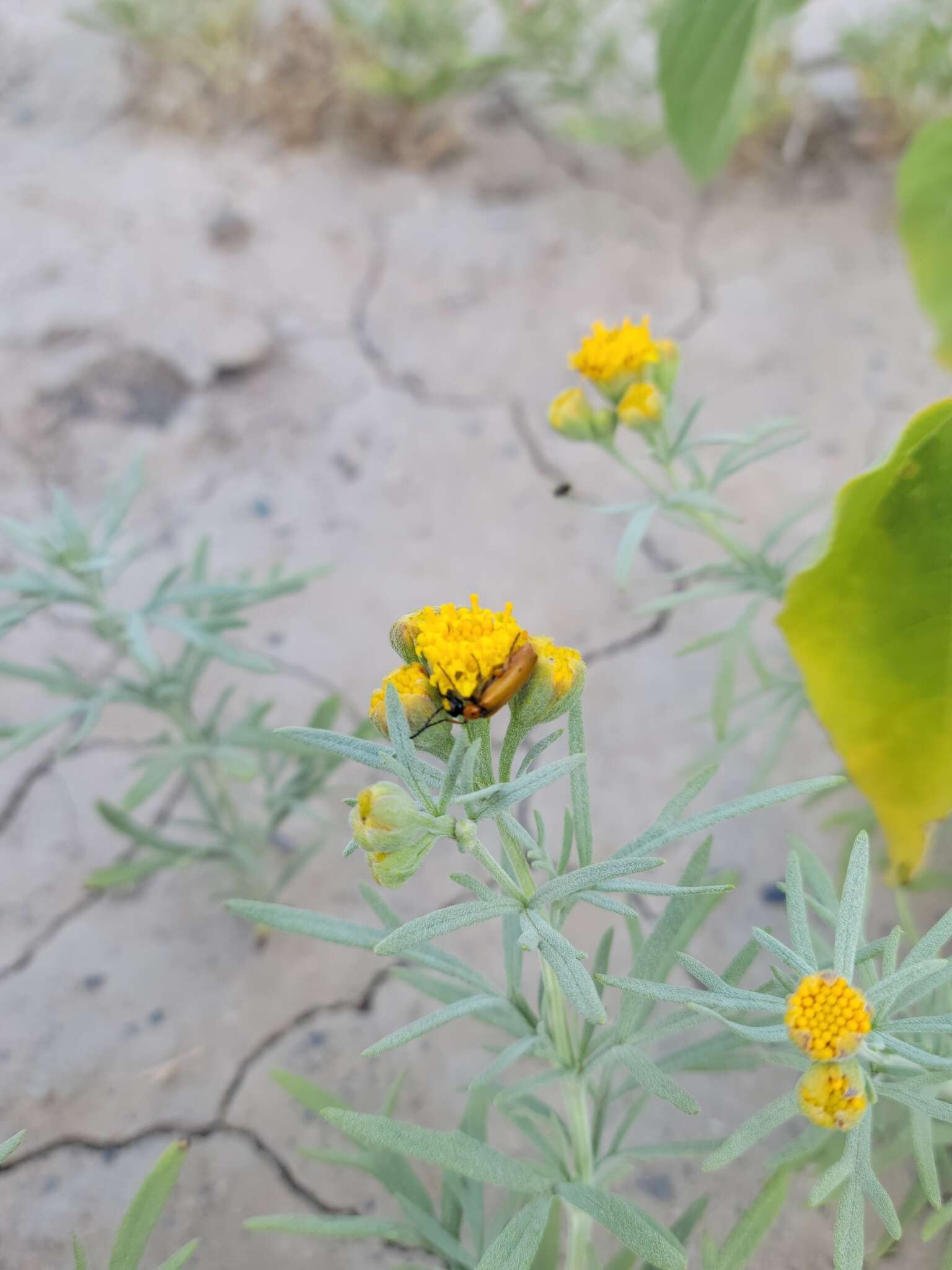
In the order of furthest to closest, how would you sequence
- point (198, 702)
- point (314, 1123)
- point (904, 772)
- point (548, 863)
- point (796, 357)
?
point (796, 357)
point (198, 702)
point (314, 1123)
point (904, 772)
point (548, 863)

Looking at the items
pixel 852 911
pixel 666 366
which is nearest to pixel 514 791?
pixel 852 911

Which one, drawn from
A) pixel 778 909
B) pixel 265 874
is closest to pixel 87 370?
pixel 265 874

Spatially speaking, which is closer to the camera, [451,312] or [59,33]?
[451,312]

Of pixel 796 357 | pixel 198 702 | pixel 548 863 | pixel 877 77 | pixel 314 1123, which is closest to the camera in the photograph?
pixel 548 863

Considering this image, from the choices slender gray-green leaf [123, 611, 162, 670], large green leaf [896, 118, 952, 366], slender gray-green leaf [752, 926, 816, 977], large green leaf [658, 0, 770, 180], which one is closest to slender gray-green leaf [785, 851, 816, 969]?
slender gray-green leaf [752, 926, 816, 977]

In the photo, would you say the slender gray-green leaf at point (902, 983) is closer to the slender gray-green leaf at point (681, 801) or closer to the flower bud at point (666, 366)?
the slender gray-green leaf at point (681, 801)

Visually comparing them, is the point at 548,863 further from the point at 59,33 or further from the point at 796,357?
the point at 59,33

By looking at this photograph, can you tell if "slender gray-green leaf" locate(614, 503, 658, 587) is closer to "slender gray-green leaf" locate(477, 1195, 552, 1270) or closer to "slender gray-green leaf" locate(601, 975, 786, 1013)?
"slender gray-green leaf" locate(601, 975, 786, 1013)

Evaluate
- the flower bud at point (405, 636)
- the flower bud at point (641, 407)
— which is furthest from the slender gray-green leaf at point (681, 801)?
the flower bud at point (641, 407)
